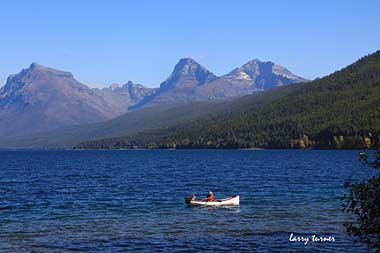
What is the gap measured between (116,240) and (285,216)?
831 inches

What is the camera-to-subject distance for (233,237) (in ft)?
161

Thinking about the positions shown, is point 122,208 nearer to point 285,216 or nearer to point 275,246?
point 285,216

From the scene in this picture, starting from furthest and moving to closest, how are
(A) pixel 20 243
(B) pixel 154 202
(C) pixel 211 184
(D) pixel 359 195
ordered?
1. (C) pixel 211 184
2. (B) pixel 154 202
3. (A) pixel 20 243
4. (D) pixel 359 195

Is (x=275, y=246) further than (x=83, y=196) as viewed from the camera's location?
No

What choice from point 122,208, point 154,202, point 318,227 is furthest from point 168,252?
point 154,202

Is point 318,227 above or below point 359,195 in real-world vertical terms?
below

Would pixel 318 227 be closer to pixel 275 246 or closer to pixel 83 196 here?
pixel 275 246

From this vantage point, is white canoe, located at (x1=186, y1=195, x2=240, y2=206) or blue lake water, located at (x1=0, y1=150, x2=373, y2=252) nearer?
blue lake water, located at (x1=0, y1=150, x2=373, y2=252)

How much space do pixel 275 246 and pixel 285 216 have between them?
51.1 ft

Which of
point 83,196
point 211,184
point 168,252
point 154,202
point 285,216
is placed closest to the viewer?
point 168,252

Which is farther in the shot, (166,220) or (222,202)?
(222,202)

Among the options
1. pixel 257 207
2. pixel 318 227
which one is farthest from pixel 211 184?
pixel 318 227

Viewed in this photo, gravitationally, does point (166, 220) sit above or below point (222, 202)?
below

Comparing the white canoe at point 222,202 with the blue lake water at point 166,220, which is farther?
the white canoe at point 222,202
